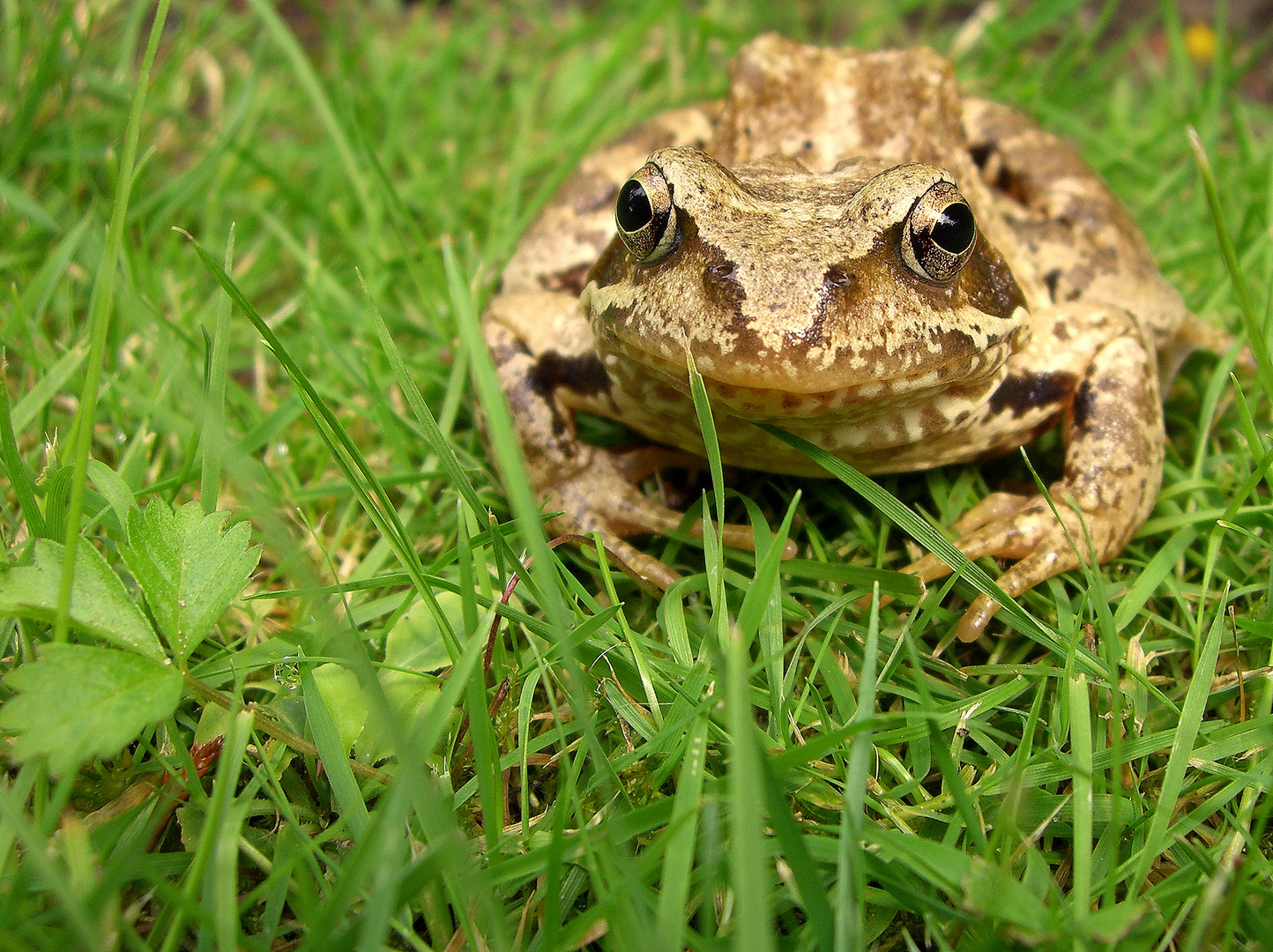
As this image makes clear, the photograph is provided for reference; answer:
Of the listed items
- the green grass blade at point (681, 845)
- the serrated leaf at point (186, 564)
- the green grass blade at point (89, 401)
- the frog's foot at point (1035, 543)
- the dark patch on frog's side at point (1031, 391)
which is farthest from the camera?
the dark patch on frog's side at point (1031, 391)

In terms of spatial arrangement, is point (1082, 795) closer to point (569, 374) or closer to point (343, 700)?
point (343, 700)

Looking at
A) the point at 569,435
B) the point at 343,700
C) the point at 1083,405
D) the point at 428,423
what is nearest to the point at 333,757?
the point at 343,700

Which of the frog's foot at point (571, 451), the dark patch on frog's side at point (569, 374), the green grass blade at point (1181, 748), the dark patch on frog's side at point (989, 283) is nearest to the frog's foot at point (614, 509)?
the frog's foot at point (571, 451)

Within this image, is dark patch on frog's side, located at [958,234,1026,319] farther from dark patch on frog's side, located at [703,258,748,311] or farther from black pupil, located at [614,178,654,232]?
black pupil, located at [614,178,654,232]

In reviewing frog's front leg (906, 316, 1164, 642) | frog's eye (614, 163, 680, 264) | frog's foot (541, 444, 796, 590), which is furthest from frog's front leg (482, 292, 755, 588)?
frog's front leg (906, 316, 1164, 642)

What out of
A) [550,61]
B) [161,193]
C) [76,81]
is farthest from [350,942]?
[550,61]

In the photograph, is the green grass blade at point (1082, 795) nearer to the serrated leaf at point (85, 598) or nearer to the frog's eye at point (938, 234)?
the frog's eye at point (938, 234)

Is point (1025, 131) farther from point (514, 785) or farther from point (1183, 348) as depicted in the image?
point (514, 785)
